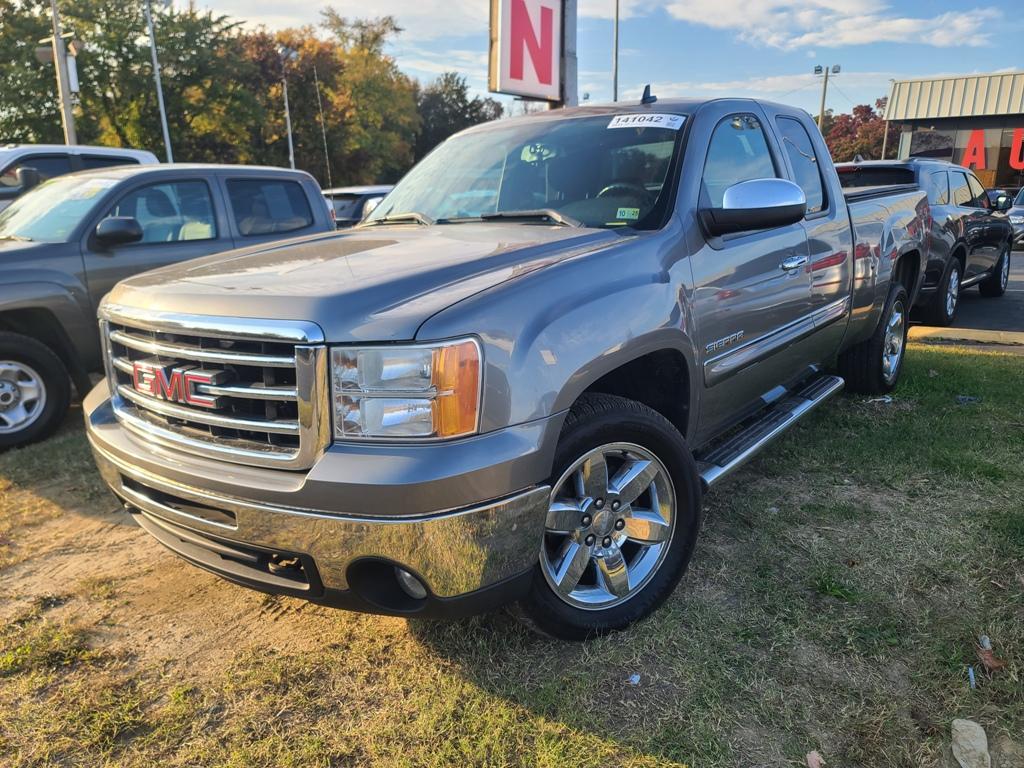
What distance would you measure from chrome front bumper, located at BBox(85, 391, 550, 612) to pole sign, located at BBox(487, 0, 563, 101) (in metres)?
6.14

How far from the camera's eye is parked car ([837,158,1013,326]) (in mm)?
8078

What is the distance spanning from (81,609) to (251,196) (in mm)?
4019

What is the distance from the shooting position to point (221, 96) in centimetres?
3128

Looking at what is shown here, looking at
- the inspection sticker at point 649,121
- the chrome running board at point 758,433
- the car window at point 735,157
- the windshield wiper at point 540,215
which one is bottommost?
the chrome running board at point 758,433

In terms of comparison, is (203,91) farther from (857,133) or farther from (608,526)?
(857,133)

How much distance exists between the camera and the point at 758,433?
3430mm

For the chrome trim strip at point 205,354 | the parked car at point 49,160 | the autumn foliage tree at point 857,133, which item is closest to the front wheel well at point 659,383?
the chrome trim strip at point 205,354

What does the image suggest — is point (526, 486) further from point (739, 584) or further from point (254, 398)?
point (739, 584)

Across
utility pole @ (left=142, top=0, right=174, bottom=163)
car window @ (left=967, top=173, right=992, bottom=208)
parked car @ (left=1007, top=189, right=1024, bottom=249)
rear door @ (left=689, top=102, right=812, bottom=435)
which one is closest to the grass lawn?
rear door @ (left=689, top=102, right=812, bottom=435)

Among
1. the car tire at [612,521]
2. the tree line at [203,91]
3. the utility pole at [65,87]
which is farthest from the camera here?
the tree line at [203,91]

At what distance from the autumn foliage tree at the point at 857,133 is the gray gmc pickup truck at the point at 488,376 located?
155ft

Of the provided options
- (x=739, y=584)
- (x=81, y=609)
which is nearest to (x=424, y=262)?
(x=739, y=584)

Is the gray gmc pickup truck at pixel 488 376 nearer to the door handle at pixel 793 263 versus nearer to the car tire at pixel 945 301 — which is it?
the door handle at pixel 793 263

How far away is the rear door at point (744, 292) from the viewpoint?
116 inches
